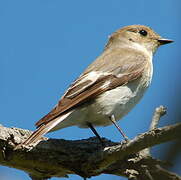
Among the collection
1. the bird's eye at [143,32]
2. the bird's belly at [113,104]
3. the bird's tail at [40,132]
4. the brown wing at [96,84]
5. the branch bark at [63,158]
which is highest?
the bird's eye at [143,32]

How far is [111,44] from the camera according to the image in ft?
20.5

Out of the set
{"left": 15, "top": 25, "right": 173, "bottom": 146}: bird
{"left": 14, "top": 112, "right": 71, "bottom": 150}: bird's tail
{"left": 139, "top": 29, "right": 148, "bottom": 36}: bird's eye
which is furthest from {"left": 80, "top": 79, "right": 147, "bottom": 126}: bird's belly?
{"left": 139, "top": 29, "right": 148, "bottom": 36}: bird's eye

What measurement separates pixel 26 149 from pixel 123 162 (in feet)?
3.22

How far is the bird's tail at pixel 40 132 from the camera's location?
337cm

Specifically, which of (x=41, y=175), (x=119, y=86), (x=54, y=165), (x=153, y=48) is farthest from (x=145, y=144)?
(x=153, y=48)

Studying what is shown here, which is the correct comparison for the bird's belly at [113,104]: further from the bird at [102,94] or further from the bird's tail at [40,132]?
the bird's tail at [40,132]

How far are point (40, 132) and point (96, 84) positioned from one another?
1098 millimetres

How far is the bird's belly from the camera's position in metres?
4.13

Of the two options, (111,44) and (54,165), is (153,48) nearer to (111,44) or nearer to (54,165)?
(111,44)

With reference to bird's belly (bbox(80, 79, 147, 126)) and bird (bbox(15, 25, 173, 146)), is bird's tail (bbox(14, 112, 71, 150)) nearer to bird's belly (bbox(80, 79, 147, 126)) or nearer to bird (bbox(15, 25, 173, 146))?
bird (bbox(15, 25, 173, 146))

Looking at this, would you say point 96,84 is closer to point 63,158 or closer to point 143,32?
point 63,158

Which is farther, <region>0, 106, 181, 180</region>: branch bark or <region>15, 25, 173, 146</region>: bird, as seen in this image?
<region>15, 25, 173, 146</region>: bird

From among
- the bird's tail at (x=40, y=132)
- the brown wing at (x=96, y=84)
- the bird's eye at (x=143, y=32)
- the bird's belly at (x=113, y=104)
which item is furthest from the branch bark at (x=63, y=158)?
the bird's eye at (x=143, y=32)

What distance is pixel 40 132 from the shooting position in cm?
347
